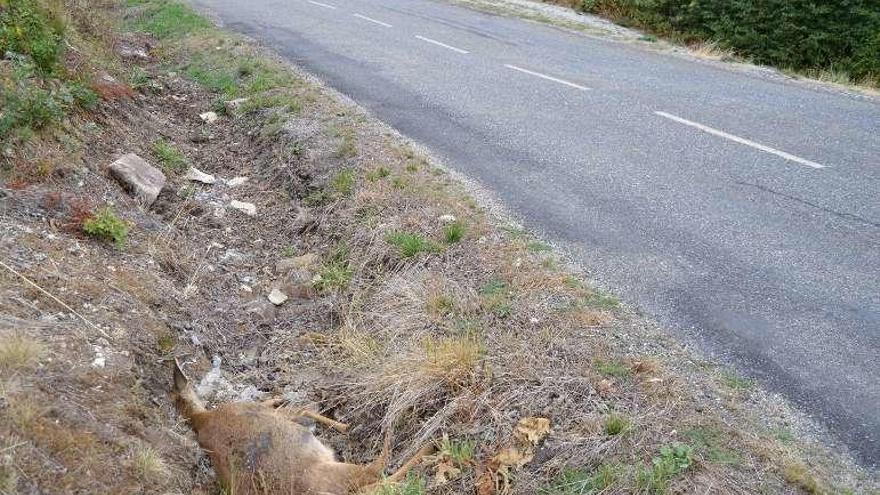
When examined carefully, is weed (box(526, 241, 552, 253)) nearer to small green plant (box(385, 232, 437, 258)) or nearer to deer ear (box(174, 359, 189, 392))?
small green plant (box(385, 232, 437, 258))

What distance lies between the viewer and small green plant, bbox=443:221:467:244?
5.51 metres

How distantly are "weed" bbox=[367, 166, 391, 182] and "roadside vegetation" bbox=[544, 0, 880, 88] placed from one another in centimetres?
856

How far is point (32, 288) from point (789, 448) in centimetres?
419

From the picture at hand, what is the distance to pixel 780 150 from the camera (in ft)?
24.1

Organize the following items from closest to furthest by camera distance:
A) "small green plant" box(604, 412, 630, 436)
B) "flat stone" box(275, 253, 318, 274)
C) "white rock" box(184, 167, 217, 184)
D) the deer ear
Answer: "small green plant" box(604, 412, 630, 436) < the deer ear < "flat stone" box(275, 253, 318, 274) < "white rock" box(184, 167, 217, 184)

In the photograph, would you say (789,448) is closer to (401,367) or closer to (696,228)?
(401,367)

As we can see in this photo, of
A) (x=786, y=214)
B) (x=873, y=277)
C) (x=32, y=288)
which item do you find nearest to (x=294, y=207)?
(x=32, y=288)

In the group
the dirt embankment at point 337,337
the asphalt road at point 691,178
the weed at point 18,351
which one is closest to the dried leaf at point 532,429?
the dirt embankment at point 337,337

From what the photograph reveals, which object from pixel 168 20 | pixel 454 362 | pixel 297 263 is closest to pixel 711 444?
pixel 454 362

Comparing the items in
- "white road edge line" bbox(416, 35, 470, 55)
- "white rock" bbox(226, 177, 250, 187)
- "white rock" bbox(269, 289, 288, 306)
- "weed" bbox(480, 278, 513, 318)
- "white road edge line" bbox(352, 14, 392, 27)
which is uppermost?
"white road edge line" bbox(416, 35, 470, 55)

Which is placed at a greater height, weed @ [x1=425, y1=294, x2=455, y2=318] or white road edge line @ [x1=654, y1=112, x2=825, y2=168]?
white road edge line @ [x1=654, y1=112, x2=825, y2=168]

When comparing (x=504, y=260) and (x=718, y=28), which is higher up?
(x=718, y=28)

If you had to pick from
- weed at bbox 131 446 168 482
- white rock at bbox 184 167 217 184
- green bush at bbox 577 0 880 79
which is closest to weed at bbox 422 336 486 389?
weed at bbox 131 446 168 482

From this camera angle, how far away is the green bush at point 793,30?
12547 mm
